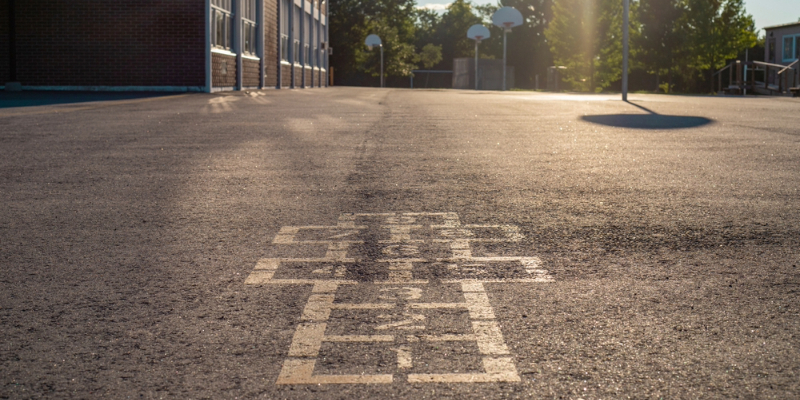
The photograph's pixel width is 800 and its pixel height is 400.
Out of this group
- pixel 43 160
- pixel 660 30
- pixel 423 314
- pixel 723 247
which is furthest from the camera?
pixel 660 30

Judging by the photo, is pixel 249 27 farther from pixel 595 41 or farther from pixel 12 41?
pixel 595 41

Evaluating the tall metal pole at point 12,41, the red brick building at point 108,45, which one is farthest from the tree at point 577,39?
the tall metal pole at point 12,41

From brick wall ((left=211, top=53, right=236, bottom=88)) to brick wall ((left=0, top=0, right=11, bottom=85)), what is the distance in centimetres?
564

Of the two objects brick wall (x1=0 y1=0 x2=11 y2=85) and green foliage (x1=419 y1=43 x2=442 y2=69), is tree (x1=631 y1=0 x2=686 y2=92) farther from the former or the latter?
brick wall (x1=0 y1=0 x2=11 y2=85)

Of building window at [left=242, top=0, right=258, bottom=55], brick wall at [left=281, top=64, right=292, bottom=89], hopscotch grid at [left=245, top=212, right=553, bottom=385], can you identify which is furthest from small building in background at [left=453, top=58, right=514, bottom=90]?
hopscotch grid at [left=245, top=212, right=553, bottom=385]

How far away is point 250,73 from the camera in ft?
91.5

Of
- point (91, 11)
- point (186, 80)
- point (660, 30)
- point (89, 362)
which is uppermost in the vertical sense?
point (660, 30)

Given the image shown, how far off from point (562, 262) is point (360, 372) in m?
1.50

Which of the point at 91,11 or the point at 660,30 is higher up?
the point at 660,30

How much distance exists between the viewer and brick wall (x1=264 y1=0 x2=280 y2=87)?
99.3 feet

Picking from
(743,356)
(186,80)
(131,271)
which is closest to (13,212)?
(131,271)

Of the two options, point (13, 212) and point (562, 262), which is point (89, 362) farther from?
point (13, 212)

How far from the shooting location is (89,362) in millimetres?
2182

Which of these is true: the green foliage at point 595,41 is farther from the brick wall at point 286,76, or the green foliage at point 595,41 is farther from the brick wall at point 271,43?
the brick wall at point 271,43
